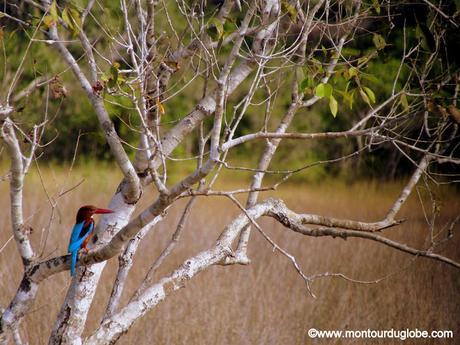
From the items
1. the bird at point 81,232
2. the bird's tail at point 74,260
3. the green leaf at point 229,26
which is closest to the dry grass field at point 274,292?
the bird at point 81,232

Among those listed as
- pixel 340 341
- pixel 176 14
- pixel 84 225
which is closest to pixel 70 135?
pixel 176 14

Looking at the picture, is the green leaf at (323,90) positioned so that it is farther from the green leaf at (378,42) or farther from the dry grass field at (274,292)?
the dry grass field at (274,292)

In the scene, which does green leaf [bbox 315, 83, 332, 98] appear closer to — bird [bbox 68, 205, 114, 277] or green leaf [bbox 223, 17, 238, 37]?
green leaf [bbox 223, 17, 238, 37]

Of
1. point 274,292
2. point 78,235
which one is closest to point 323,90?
point 78,235

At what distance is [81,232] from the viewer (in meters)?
3.05

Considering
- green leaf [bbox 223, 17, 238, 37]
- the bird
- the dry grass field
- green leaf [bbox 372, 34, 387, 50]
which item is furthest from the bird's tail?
green leaf [bbox 372, 34, 387, 50]

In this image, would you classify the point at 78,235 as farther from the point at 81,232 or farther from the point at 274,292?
the point at 274,292

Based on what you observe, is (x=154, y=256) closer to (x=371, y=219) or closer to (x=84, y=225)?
(x=371, y=219)

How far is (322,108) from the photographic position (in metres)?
12.1

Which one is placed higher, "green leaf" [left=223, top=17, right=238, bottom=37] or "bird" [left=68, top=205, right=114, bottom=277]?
"green leaf" [left=223, top=17, right=238, bottom=37]

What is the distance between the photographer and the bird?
2.92m

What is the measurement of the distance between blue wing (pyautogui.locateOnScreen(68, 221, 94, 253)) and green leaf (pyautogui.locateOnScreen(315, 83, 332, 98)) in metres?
1.10

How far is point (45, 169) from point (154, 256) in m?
6.06

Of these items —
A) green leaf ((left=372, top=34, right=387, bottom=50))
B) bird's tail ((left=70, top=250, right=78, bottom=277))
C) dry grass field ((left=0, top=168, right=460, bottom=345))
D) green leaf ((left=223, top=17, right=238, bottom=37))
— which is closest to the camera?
bird's tail ((left=70, top=250, right=78, bottom=277))
